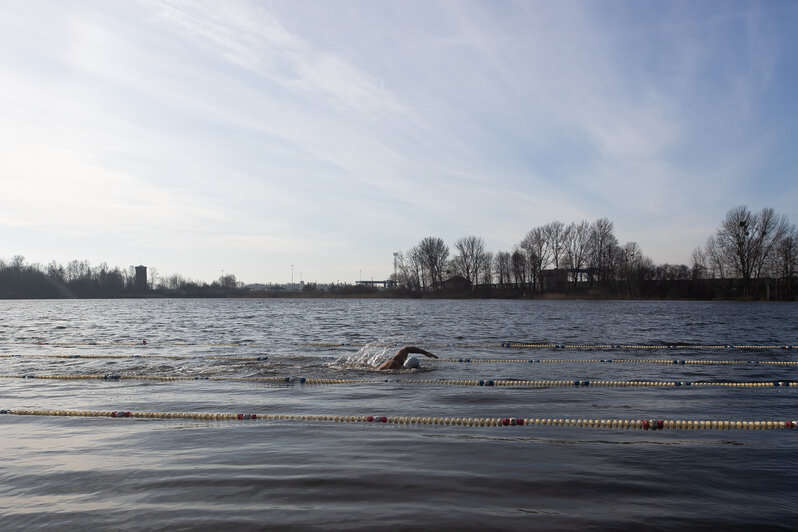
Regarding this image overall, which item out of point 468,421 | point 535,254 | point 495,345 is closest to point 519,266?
point 535,254

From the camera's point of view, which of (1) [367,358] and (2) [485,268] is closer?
(1) [367,358]

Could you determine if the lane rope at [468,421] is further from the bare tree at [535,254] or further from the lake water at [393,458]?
the bare tree at [535,254]

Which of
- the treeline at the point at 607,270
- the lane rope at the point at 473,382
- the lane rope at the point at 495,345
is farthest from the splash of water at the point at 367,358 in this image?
the treeline at the point at 607,270

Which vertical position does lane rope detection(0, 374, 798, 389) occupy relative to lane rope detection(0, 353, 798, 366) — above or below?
above

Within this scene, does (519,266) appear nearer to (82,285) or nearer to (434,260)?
(434,260)

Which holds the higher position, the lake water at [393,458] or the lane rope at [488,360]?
the lake water at [393,458]

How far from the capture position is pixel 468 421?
908 centimetres

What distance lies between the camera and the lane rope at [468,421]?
28.2ft

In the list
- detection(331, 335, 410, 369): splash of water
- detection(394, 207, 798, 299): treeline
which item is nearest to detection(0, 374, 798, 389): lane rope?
detection(331, 335, 410, 369): splash of water

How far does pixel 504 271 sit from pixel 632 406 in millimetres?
108842

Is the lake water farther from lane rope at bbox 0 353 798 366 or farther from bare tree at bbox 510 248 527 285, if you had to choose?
bare tree at bbox 510 248 527 285

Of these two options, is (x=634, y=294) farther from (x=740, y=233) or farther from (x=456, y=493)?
(x=456, y=493)

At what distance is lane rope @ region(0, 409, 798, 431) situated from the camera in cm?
859

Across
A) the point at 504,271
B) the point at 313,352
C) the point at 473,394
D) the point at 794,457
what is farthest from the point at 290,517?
the point at 504,271
